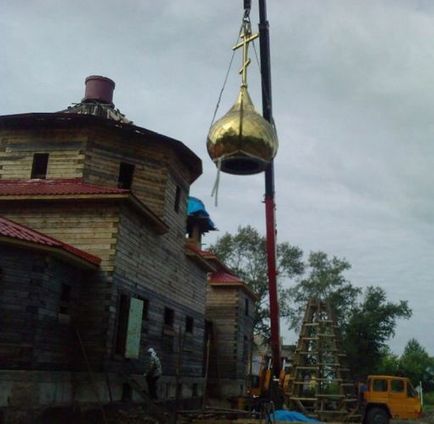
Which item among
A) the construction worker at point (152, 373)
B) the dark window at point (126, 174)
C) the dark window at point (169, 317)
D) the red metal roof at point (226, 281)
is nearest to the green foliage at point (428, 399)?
the red metal roof at point (226, 281)

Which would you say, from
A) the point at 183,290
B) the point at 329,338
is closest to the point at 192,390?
the point at 183,290

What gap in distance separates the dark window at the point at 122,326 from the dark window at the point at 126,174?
4.75 meters

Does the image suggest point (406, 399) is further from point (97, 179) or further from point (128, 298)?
point (97, 179)

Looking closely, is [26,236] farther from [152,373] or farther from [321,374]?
[321,374]

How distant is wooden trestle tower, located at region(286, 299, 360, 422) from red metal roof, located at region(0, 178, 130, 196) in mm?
9218

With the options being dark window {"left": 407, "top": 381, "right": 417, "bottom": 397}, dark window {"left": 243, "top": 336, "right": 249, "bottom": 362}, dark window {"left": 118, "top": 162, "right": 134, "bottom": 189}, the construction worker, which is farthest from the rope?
dark window {"left": 243, "top": 336, "right": 249, "bottom": 362}

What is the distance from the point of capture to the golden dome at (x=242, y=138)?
5.16 meters

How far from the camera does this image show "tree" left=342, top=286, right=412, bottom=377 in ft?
173

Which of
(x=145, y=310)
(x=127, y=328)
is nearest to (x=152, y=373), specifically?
(x=127, y=328)

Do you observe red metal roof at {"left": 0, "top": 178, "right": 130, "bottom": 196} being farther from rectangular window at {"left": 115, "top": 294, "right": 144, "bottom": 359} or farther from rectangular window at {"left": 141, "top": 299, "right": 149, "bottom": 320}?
rectangular window at {"left": 141, "top": 299, "right": 149, "bottom": 320}

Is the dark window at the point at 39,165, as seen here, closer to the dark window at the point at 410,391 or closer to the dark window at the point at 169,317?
the dark window at the point at 169,317

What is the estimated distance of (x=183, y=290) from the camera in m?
22.3

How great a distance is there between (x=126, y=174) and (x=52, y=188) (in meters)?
3.13

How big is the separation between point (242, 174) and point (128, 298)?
39.5 feet
